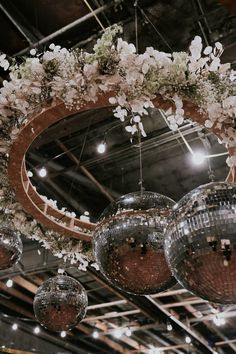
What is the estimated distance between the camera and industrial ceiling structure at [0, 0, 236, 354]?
13.5 ft

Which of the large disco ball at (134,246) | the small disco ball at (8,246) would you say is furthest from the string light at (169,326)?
the large disco ball at (134,246)

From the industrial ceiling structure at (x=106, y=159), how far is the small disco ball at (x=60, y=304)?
99 cm

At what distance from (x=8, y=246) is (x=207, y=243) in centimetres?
201

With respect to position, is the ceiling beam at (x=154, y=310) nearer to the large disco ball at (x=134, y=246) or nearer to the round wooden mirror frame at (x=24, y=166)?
the round wooden mirror frame at (x=24, y=166)

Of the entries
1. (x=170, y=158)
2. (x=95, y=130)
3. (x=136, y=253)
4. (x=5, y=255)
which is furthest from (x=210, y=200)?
(x=170, y=158)

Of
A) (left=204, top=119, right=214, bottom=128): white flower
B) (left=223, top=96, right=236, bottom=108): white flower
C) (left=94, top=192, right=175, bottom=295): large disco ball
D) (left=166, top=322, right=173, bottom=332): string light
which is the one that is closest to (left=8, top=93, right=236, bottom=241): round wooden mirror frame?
(left=204, top=119, right=214, bottom=128): white flower

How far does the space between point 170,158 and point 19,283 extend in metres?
4.53

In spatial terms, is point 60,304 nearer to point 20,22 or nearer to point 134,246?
point 134,246

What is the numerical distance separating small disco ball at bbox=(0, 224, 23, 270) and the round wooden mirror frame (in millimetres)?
274

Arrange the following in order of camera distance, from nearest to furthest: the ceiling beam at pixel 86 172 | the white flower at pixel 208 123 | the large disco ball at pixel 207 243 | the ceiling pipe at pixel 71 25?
1. the large disco ball at pixel 207 243
2. the white flower at pixel 208 123
3. the ceiling pipe at pixel 71 25
4. the ceiling beam at pixel 86 172

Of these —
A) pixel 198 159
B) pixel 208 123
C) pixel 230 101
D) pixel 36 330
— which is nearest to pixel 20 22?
pixel 198 159

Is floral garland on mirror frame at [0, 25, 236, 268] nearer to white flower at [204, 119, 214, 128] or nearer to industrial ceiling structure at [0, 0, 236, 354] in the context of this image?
white flower at [204, 119, 214, 128]

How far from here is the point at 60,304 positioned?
3.45 m

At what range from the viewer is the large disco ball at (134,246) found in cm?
224
